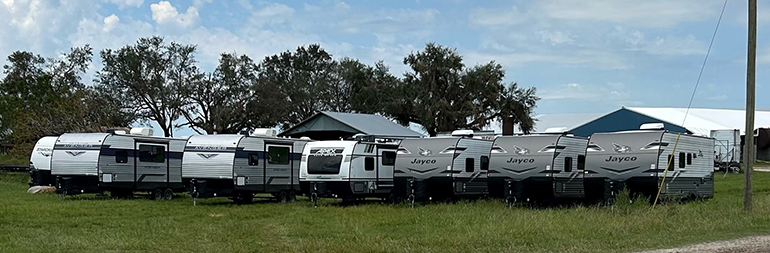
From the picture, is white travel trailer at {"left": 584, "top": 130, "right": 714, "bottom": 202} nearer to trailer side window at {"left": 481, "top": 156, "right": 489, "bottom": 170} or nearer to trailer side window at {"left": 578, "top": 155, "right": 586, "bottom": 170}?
trailer side window at {"left": 578, "top": 155, "right": 586, "bottom": 170}

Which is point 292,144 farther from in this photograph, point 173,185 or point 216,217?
point 216,217

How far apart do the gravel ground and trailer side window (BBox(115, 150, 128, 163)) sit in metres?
23.1

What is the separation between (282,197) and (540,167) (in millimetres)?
10681

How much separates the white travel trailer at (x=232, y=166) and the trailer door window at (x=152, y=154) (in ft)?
9.87

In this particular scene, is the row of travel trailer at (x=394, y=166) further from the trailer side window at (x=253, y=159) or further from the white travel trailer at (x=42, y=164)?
the white travel trailer at (x=42, y=164)

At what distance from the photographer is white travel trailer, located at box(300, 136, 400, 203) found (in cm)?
2817

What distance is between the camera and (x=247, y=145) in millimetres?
29531

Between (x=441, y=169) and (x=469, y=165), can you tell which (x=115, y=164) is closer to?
(x=441, y=169)

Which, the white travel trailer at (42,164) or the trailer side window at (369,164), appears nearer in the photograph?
the trailer side window at (369,164)

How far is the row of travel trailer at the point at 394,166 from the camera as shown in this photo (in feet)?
81.7

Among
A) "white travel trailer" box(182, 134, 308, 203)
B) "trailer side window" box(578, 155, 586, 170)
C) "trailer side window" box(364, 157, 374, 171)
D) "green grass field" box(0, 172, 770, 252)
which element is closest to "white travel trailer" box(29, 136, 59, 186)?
"green grass field" box(0, 172, 770, 252)

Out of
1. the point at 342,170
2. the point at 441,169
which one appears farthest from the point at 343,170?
the point at 441,169

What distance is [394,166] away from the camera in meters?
29.5

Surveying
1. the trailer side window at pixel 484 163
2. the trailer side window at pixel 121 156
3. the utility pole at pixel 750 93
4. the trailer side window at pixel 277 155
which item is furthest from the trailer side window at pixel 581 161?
the trailer side window at pixel 121 156
